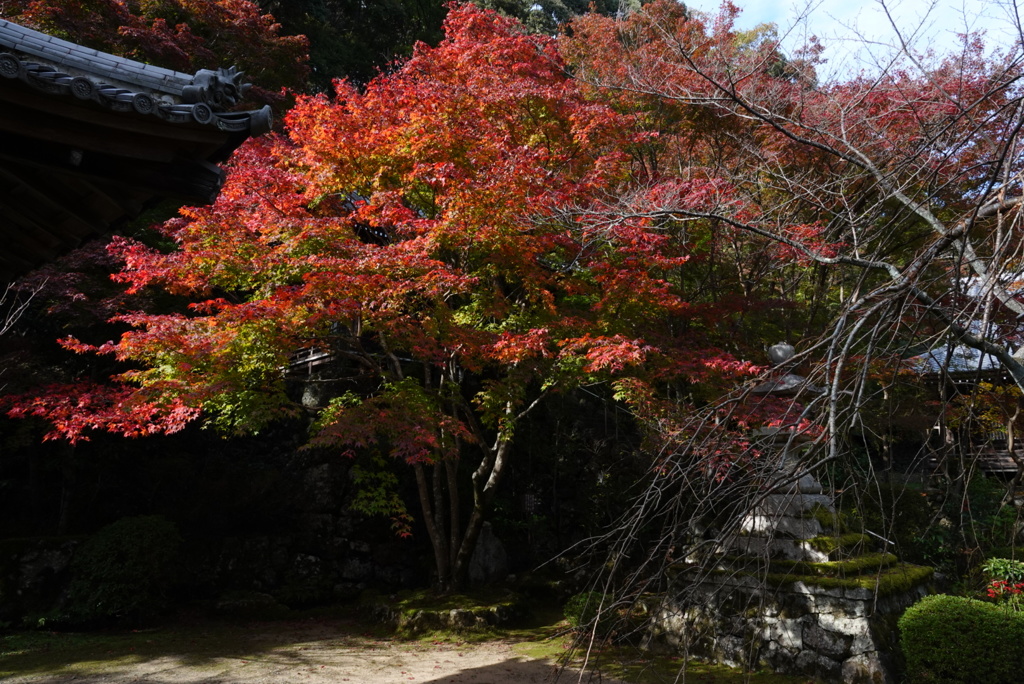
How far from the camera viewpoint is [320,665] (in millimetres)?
7703

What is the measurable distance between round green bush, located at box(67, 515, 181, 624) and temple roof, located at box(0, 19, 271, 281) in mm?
7537

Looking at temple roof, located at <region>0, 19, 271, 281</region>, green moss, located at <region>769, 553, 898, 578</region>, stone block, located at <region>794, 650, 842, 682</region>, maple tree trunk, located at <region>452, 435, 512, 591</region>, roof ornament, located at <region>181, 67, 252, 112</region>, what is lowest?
stone block, located at <region>794, 650, 842, 682</region>

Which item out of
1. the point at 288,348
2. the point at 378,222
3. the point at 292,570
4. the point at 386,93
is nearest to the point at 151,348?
the point at 288,348

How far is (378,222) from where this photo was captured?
7992 millimetres

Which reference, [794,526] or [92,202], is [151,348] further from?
[794,526]

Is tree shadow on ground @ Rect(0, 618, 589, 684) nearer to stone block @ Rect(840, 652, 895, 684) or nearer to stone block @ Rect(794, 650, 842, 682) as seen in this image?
stone block @ Rect(794, 650, 842, 682)

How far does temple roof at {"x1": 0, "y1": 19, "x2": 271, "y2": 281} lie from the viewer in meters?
2.92

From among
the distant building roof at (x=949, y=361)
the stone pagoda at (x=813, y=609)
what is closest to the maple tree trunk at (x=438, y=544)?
the stone pagoda at (x=813, y=609)

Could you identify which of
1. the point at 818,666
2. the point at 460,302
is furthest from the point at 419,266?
the point at 818,666

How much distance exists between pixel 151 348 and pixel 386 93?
440cm

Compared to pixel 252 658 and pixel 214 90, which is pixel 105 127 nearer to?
pixel 214 90

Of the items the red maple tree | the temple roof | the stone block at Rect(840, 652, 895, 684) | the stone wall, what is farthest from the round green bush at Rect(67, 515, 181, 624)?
the stone block at Rect(840, 652, 895, 684)

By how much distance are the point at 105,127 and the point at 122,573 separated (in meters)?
8.49

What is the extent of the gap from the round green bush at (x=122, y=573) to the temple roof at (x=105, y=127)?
754 centimetres
